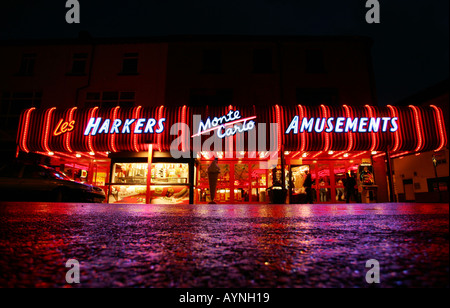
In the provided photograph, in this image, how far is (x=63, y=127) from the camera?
32.8 ft

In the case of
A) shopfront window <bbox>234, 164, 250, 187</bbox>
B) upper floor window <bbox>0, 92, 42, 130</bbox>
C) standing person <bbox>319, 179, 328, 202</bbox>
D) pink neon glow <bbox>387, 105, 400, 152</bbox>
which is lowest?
standing person <bbox>319, 179, 328, 202</bbox>

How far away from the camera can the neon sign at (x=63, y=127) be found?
393 inches

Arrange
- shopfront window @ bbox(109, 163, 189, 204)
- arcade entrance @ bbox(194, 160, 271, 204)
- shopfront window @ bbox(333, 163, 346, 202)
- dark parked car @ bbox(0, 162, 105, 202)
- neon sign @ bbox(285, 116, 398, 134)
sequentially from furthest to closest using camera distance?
shopfront window @ bbox(333, 163, 346, 202) → arcade entrance @ bbox(194, 160, 271, 204) → shopfront window @ bbox(109, 163, 189, 204) → neon sign @ bbox(285, 116, 398, 134) → dark parked car @ bbox(0, 162, 105, 202)

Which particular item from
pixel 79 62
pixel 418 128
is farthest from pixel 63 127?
pixel 418 128

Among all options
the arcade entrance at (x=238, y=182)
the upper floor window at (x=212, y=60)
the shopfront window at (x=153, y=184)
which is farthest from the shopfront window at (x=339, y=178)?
the upper floor window at (x=212, y=60)

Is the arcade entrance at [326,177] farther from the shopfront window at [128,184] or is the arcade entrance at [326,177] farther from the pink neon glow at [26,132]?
the pink neon glow at [26,132]

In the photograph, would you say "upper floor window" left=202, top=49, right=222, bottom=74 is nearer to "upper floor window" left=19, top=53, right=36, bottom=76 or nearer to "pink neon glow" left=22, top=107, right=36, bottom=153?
"pink neon glow" left=22, top=107, right=36, bottom=153

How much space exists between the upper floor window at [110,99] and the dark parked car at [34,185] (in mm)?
5429

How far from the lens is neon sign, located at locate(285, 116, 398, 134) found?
9742 millimetres

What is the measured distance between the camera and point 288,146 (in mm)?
9867

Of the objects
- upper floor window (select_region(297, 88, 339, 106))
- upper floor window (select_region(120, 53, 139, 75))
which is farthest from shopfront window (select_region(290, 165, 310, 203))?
upper floor window (select_region(120, 53, 139, 75))

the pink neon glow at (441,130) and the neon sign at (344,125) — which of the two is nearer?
the pink neon glow at (441,130)

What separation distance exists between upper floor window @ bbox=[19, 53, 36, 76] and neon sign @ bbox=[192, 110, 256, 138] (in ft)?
37.8
